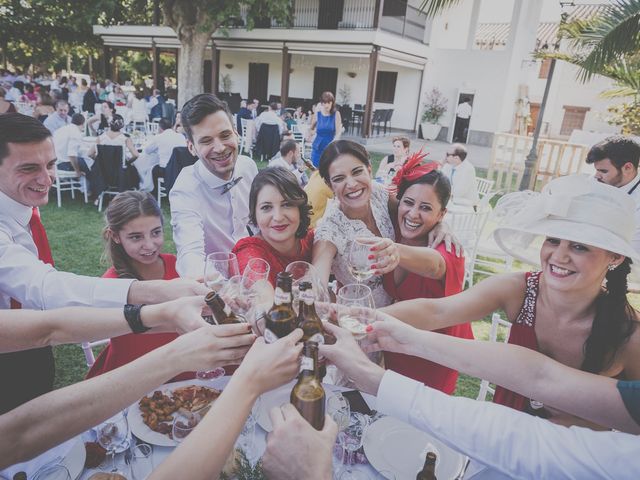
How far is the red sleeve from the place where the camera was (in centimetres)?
248

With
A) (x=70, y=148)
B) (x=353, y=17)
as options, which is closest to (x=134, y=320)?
(x=70, y=148)

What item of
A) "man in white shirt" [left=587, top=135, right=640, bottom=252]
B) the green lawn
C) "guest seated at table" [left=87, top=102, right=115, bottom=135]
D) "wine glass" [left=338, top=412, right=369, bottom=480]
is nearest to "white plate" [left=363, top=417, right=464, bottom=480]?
"wine glass" [left=338, top=412, right=369, bottom=480]

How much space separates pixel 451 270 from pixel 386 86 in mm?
22249

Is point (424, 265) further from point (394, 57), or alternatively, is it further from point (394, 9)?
point (394, 9)

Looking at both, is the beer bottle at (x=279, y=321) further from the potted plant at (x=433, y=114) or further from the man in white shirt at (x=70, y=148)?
the potted plant at (x=433, y=114)

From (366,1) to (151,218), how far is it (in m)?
21.0

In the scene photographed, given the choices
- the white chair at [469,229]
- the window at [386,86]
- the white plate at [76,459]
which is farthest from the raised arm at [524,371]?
the window at [386,86]

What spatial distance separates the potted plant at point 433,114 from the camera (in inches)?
838

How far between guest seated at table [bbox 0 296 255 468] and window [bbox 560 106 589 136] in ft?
102

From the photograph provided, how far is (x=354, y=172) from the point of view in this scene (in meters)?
2.72

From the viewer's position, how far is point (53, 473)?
56.7 inches

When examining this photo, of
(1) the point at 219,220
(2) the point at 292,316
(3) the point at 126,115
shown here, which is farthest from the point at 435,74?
(2) the point at 292,316

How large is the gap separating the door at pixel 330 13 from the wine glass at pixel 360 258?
72.2 feet

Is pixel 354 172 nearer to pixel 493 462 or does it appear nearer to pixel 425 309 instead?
pixel 425 309
